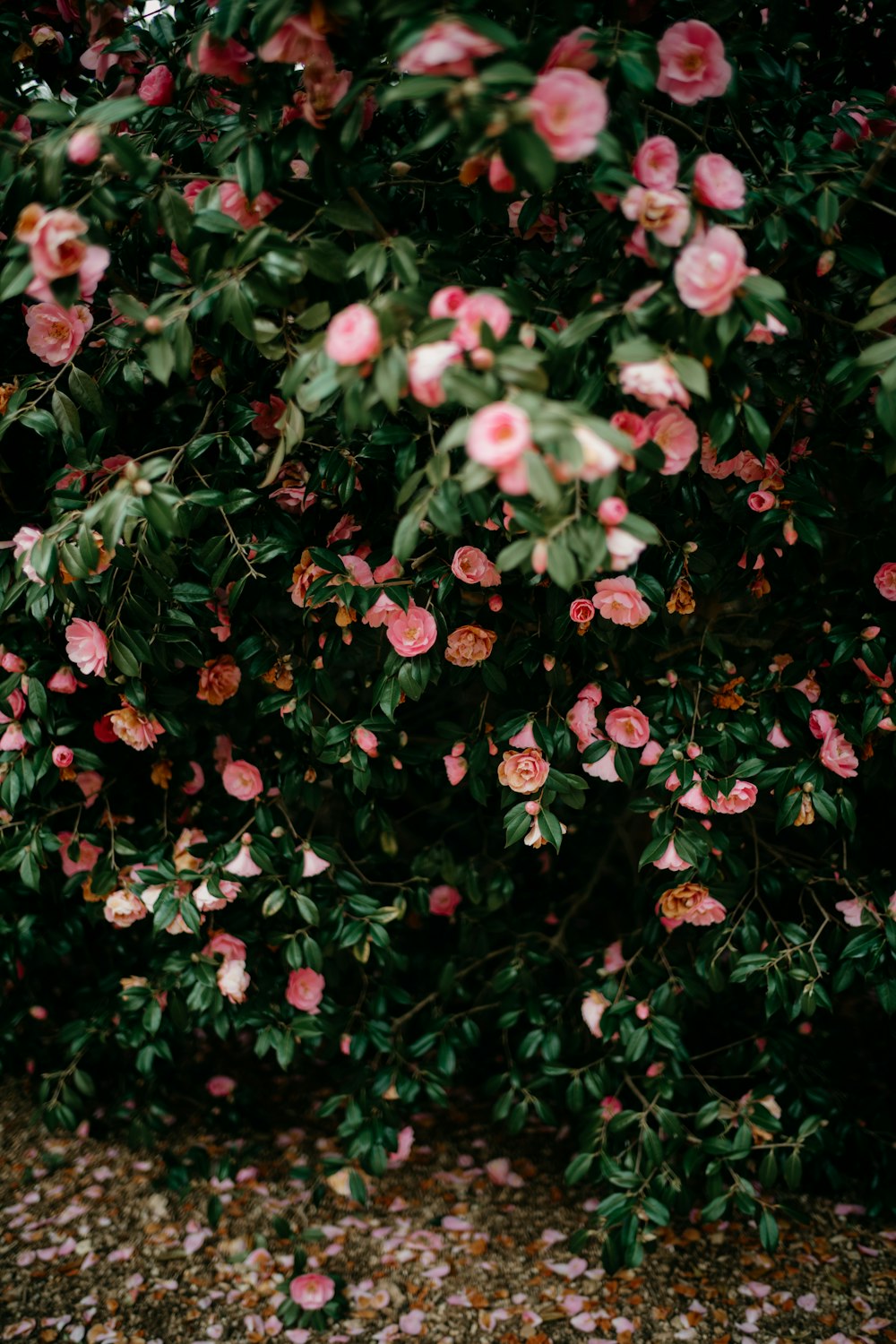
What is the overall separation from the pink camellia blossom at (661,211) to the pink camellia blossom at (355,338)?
35 centimetres

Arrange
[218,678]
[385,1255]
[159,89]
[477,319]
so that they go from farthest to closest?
[385,1255] < [218,678] < [159,89] < [477,319]

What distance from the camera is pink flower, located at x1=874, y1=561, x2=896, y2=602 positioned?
59.8 inches

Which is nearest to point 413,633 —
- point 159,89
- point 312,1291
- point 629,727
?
point 629,727

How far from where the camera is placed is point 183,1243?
2100 millimetres

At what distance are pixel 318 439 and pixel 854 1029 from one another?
7.00 feet

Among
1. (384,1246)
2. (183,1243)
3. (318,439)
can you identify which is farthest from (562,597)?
(183,1243)

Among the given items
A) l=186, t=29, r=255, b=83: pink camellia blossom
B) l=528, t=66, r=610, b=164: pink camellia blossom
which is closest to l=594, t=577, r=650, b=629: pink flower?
l=528, t=66, r=610, b=164: pink camellia blossom

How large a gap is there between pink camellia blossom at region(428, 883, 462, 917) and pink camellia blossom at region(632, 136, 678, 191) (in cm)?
150

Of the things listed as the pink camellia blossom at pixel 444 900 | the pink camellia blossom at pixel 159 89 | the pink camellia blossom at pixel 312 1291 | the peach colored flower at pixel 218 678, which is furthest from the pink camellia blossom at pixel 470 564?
the pink camellia blossom at pixel 312 1291

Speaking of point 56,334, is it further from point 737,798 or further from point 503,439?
point 737,798

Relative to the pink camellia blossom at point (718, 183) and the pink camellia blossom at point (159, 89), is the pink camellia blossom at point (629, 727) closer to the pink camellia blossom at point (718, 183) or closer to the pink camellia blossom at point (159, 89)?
the pink camellia blossom at point (718, 183)

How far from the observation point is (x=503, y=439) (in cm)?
86

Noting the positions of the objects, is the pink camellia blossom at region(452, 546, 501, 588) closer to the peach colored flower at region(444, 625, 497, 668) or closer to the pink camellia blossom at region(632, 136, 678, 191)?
the peach colored flower at region(444, 625, 497, 668)

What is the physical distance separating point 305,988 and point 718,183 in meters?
1.60
